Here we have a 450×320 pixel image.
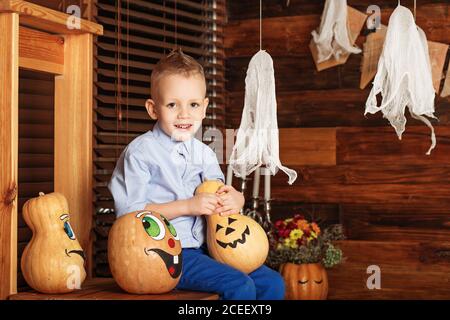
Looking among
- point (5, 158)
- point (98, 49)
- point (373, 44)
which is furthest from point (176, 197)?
point (373, 44)

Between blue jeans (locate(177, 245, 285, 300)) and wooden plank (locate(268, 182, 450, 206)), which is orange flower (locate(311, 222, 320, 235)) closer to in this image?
wooden plank (locate(268, 182, 450, 206))

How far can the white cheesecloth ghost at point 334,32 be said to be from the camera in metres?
3.21

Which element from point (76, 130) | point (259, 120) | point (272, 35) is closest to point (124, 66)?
point (259, 120)

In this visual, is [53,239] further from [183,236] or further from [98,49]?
[98,49]

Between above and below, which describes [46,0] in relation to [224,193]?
above

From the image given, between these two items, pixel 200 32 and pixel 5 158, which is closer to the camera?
pixel 5 158

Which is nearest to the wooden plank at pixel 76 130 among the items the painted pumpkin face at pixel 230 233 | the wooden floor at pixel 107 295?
the wooden floor at pixel 107 295

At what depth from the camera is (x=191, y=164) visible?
211 centimetres

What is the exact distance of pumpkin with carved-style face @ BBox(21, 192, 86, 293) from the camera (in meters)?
1.82

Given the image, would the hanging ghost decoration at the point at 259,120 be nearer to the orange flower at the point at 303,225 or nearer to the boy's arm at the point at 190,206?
the orange flower at the point at 303,225

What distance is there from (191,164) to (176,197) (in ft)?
0.37

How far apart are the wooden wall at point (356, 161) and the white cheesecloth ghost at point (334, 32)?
0.22ft

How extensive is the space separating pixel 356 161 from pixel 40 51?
161 centimetres

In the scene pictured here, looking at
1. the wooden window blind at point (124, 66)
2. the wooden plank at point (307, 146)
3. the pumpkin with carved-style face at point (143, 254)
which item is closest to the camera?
the pumpkin with carved-style face at point (143, 254)
